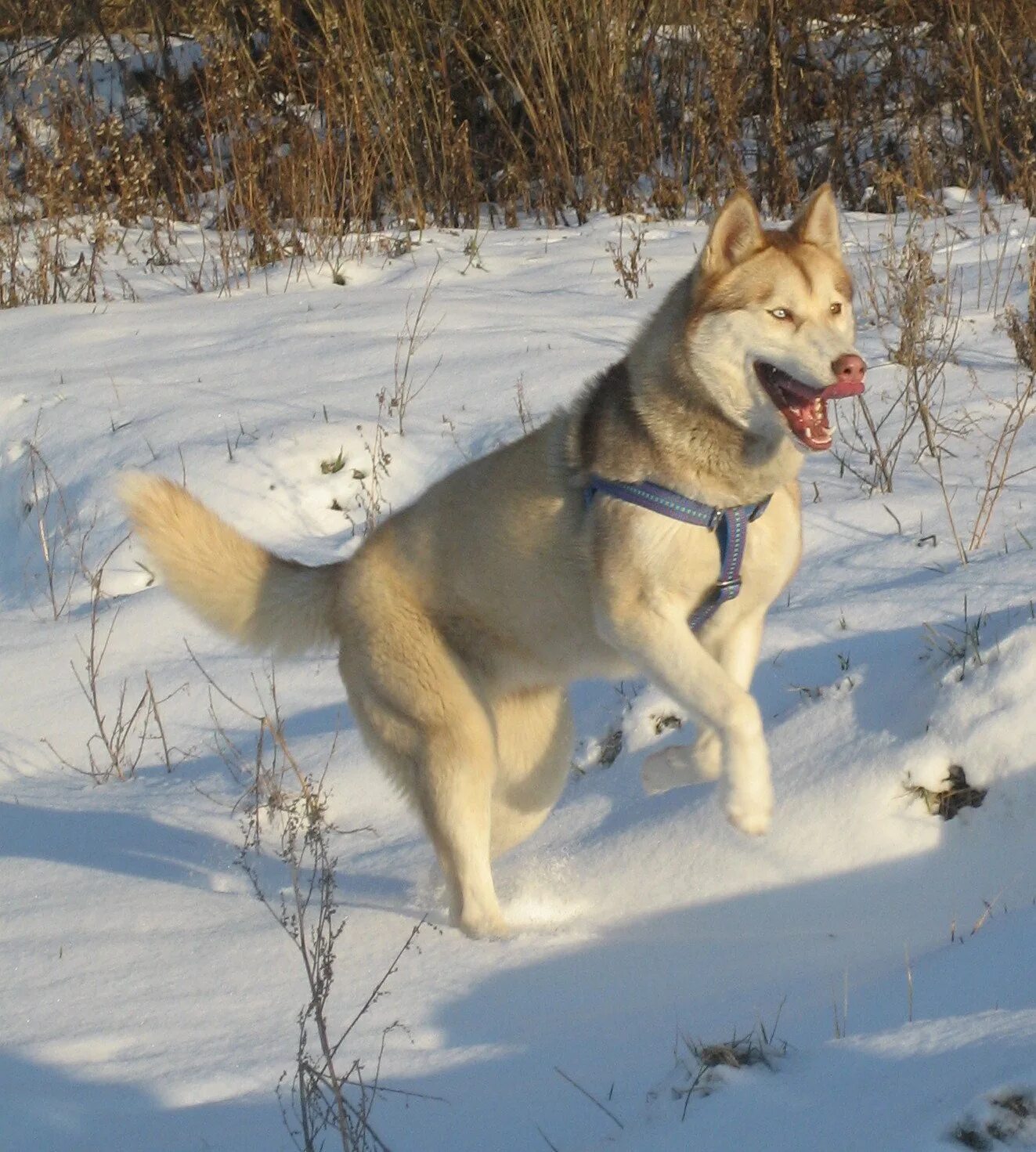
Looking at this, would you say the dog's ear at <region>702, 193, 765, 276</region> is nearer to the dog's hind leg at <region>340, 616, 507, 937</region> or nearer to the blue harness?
the blue harness

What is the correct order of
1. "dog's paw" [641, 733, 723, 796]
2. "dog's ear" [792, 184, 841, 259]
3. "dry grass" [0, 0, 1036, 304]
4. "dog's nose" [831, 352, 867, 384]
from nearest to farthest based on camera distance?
"dog's nose" [831, 352, 867, 384], "dog's paw" [641, 733, 723, 796], "dog's ear" [792, 184, 841, 259], "dry grass" [0, 0, 1036, 304]

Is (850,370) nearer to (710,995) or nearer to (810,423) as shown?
(810,423)

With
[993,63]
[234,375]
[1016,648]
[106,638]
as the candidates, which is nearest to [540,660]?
[1016,648]

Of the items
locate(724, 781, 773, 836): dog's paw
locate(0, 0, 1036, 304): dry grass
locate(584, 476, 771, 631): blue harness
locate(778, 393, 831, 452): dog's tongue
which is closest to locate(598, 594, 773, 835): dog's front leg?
locate(724, 781, 773, 836): dog's paw

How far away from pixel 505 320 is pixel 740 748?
4491mm

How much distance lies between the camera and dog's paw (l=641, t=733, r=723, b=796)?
11.0 ft

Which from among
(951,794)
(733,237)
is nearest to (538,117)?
(733,237)

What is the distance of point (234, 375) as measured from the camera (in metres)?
6.84

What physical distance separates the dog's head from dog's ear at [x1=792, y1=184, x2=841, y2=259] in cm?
11

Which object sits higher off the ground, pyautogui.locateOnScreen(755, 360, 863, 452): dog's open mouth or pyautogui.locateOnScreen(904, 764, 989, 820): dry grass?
pyautogui.locateOnScreen(755, 360, 863, 452): dog's open mouth

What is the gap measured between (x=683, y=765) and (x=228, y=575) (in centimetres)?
124

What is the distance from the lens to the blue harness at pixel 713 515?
323cm

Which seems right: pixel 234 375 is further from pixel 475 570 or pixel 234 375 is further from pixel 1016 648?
pixel 1016 648

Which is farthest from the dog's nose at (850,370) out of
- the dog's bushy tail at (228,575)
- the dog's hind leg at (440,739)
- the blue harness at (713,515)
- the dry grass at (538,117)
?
the dry grass at (538,117)
